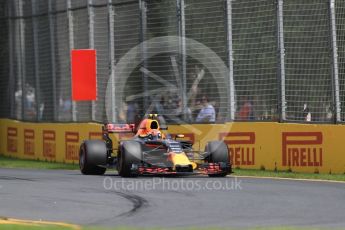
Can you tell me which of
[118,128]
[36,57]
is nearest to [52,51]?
[36,57]

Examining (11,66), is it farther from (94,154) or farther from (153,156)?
(153,156)

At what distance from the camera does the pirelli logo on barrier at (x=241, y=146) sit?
63.4 feet

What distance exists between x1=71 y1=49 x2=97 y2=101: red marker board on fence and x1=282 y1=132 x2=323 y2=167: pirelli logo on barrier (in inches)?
255

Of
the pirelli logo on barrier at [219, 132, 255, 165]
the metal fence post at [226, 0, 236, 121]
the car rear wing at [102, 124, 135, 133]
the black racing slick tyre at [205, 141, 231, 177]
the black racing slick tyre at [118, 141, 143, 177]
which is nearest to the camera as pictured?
the black racing slick tyre at [118, 141, 143, 177]

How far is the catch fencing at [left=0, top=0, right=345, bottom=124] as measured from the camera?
60.4 ft

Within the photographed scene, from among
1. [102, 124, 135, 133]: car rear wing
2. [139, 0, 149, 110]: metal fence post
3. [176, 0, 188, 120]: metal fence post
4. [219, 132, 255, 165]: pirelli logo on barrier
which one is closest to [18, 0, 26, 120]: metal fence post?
[139, 0, 149, 110]: metal fence post

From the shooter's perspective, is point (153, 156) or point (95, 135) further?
point (95, 135)

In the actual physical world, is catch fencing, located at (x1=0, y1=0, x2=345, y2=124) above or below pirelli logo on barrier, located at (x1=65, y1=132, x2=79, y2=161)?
above

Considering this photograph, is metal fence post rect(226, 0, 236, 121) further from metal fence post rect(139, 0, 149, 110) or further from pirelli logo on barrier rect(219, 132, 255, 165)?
metal fence post rect(139, 0, 149, 110)

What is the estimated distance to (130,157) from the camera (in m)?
16.4

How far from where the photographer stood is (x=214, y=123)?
20250mm

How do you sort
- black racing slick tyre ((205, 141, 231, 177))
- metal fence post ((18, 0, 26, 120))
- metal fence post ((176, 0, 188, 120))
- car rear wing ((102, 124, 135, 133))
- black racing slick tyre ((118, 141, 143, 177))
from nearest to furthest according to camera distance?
black racing slick tyre ((118, 141, 143, 177)) → black racing slick tyre ((205, 141, 231, 177)) → car rear wing ((102, 124, 135, 133)) → metal fence post ((176, 0, 188, 120)) → metal fence post ((18, 0, 26, 120))

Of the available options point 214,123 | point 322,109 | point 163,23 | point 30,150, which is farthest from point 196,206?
point 30,150

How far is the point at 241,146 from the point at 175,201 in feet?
23.5
